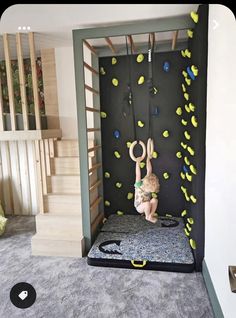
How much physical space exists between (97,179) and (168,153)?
3.27 feet

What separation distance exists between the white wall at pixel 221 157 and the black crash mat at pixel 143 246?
364 millimetres

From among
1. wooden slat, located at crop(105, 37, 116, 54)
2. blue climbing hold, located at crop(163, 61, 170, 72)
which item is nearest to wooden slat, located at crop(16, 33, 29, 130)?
wooden slat, located at crop(105, 37, 116, 54)

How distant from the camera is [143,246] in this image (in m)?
2.44

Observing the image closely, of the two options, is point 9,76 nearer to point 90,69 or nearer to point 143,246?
point 90,69

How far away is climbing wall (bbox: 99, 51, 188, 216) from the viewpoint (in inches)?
121

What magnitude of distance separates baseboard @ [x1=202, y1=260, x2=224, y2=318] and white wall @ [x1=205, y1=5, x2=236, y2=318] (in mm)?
60

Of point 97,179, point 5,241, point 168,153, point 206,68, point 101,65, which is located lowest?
point 5,241

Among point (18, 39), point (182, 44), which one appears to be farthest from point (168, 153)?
point (18, 39)

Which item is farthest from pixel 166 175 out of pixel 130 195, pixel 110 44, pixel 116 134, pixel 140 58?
pixel 110 44

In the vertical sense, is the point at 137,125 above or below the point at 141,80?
below

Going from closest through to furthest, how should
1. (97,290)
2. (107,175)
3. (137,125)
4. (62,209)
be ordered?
(97,290), (62,209), (137,125), (107,175)

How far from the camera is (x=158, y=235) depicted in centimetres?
266

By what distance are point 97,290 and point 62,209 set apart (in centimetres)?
109

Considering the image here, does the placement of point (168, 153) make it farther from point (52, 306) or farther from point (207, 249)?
point (52, 306)
